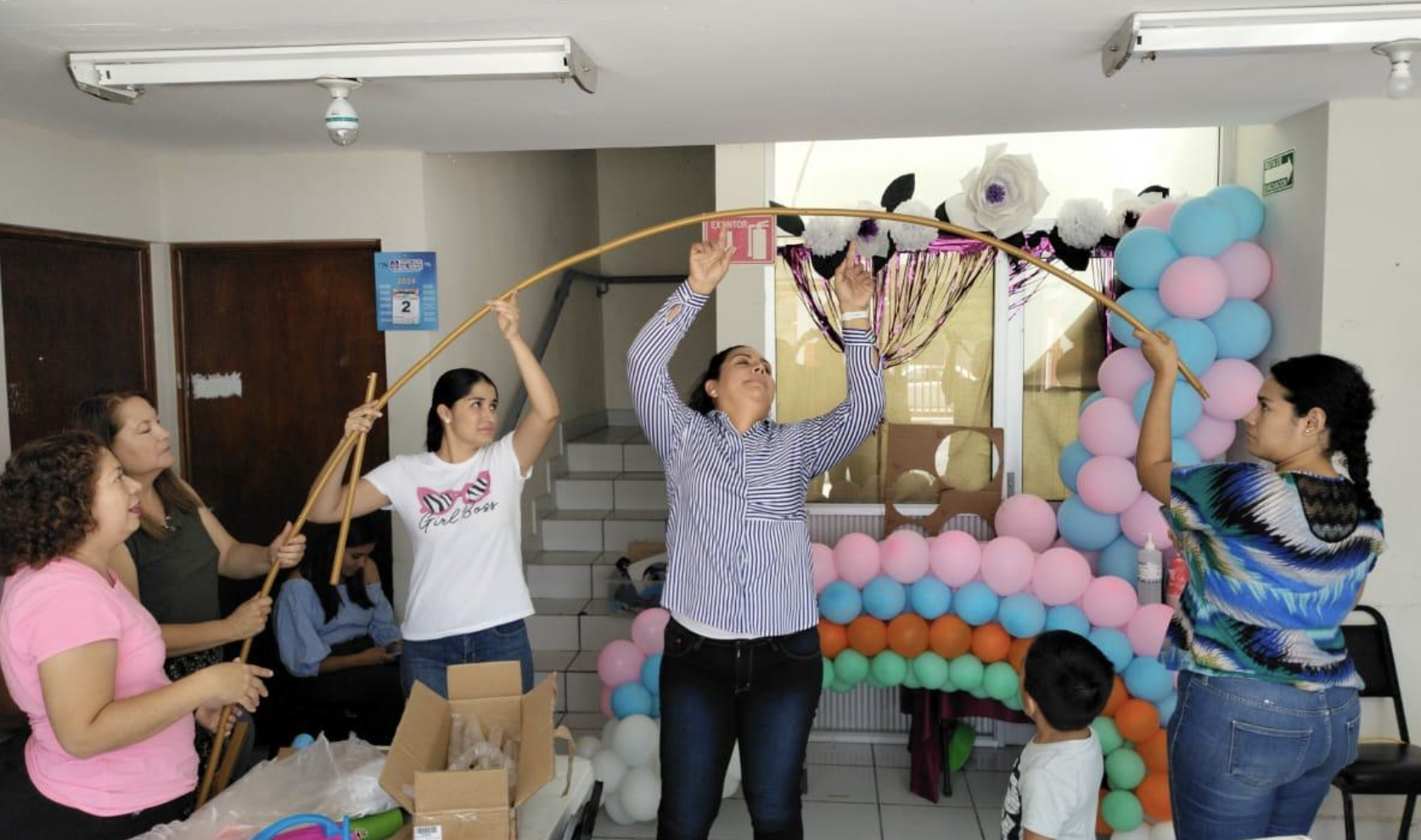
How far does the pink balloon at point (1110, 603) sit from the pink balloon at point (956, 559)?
0.35 m

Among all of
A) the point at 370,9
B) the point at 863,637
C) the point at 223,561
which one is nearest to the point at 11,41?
the point at 370,9

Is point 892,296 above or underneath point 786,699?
above

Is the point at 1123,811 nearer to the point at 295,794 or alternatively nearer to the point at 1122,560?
the point at 1122,560

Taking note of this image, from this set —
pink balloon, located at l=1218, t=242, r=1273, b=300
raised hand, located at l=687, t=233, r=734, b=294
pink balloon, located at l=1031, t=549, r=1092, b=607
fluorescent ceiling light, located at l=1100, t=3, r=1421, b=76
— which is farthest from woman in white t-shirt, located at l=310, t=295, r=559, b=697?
pink balloon, located at l=1218, t=242, r=1273, b=300

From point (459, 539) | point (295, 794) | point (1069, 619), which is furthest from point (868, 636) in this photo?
point (295, 794)

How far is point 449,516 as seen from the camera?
2.42 meters

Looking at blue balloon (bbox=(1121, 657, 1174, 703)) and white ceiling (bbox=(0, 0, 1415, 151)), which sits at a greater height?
white ceiling (bbox=(0, 0, 1415, 151))

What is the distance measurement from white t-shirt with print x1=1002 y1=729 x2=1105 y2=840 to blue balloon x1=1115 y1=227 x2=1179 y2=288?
6.11 feet

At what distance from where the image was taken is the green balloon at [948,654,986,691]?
3.23m

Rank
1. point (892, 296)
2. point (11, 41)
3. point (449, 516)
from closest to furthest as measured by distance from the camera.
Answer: point (11, 41)
point (449, 516)
point (892, 296)

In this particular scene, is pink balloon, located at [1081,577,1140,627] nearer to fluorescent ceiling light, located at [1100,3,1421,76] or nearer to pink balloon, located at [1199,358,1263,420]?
pink balloon, located at [1199,358,1263,420]

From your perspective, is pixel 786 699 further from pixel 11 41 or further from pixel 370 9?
pixel 11 41

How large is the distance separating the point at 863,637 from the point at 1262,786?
1.51 meters

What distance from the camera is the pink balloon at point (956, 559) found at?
3.25 m
